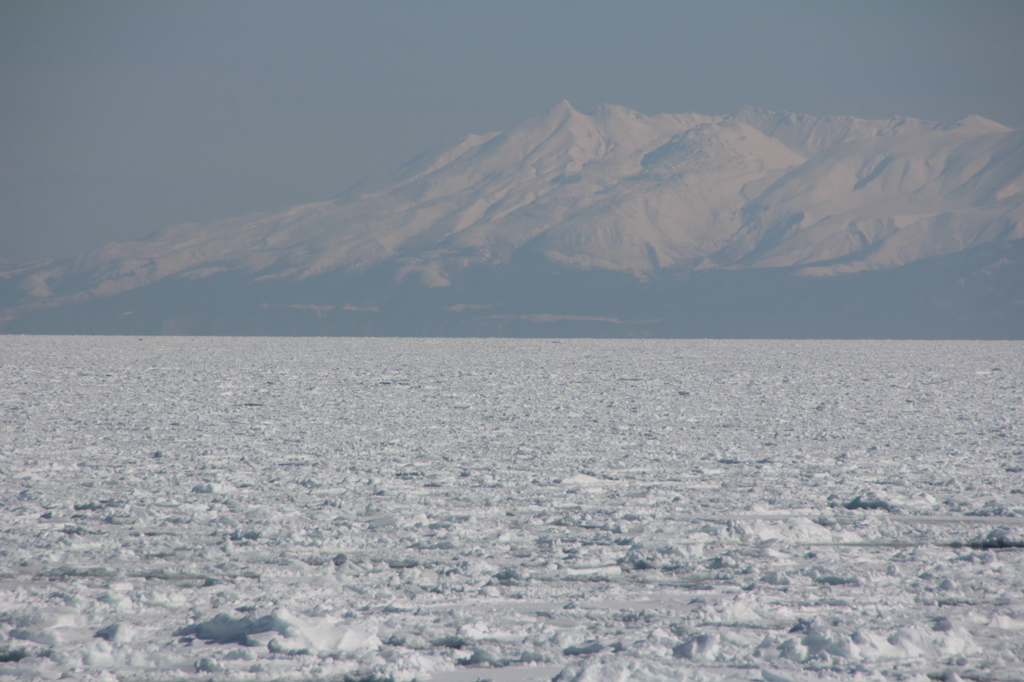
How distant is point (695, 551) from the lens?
14.3 feet

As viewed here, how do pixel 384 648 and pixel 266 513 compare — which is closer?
pixel 384 648

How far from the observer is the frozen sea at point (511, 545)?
10.3ft

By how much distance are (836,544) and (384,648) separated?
2.46m

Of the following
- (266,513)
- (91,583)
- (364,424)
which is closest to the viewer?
(91,583)

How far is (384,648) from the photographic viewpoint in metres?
3.18

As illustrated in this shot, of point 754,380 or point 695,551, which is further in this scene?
point 754,380

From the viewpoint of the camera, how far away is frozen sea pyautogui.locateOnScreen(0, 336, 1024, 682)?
124 inches

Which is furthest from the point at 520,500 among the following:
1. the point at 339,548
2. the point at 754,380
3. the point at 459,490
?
the point at 754,380

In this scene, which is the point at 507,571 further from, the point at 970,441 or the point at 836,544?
the point at 970,441

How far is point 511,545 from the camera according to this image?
4.55 metres

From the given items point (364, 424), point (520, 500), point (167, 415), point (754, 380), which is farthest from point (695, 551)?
point (754, 380)

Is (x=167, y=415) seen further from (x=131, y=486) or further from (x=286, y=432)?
(x=131, y=486)

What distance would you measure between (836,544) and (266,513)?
3.04 metres

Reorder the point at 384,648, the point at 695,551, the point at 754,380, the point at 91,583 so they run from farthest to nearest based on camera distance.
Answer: the point at 754,380 → the point at 695,551 → the point at 91,583 → the point at 384,648
